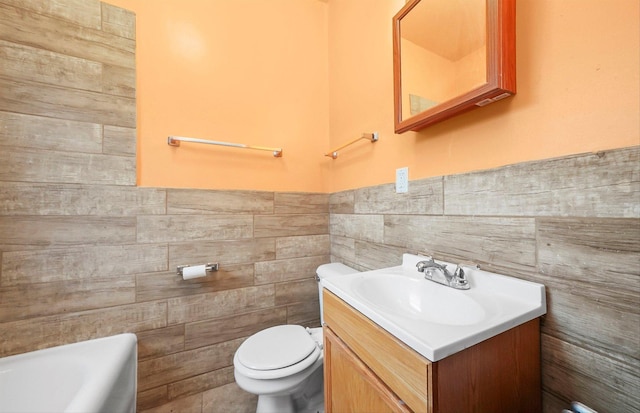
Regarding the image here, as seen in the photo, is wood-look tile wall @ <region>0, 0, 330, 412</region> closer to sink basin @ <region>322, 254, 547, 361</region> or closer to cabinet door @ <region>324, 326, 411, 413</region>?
cabinet door @ <region>324, 326, 411, 413</region>

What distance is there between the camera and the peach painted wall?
134cm

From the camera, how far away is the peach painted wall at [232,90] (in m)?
1.34

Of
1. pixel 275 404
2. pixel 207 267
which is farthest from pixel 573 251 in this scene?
pixel 207 267

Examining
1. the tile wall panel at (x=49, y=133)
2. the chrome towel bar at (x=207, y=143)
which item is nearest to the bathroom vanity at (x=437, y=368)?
the chrome towel bar at (x=207, y=143)

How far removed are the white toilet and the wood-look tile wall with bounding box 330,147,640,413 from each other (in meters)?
0.86

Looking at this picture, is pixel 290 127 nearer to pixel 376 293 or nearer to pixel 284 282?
pixel 284 282

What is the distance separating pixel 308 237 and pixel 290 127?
0.83 metres

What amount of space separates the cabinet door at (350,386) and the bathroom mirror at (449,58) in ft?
3.11

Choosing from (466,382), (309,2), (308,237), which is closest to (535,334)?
(466,382)

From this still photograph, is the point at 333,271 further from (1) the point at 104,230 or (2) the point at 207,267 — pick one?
(1) the point at 104,230

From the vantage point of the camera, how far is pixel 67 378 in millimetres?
1014

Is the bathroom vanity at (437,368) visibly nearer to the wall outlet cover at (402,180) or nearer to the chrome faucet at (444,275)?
the chrome faucet at (444,275)

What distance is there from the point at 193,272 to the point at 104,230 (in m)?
0.49

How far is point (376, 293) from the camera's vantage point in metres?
0.94
